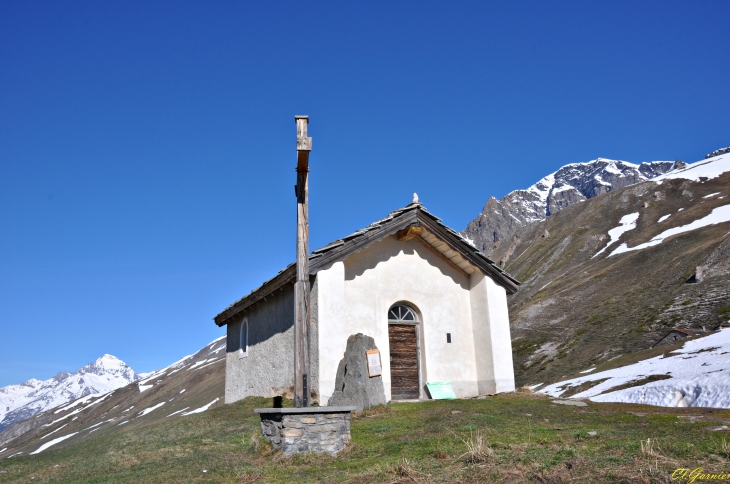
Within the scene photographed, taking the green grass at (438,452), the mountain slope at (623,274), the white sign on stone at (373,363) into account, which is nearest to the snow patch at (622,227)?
the mountain slope at (623,274)

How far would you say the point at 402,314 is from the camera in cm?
1894

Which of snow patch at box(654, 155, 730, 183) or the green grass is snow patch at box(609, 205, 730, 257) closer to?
snow patch at box(654, 155, 730, 183)

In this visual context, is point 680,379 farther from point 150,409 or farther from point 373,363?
point 150,409

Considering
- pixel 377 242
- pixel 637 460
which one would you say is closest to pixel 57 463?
pixel 377 242

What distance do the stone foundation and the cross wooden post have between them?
691 millimetres

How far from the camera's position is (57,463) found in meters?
12.9

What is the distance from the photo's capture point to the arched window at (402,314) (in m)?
18.7

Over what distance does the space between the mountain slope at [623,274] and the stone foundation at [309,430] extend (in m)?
35.4

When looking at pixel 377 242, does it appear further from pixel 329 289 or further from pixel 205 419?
pixel 205 419

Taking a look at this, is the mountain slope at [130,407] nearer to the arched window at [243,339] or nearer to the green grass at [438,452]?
the arched window at [243,339]

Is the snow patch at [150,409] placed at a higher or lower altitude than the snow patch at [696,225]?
lower

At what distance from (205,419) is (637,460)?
12622 millimetres

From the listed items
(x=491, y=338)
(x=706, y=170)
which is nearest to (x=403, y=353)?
(x=491, y=338)

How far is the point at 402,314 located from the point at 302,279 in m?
7.19
